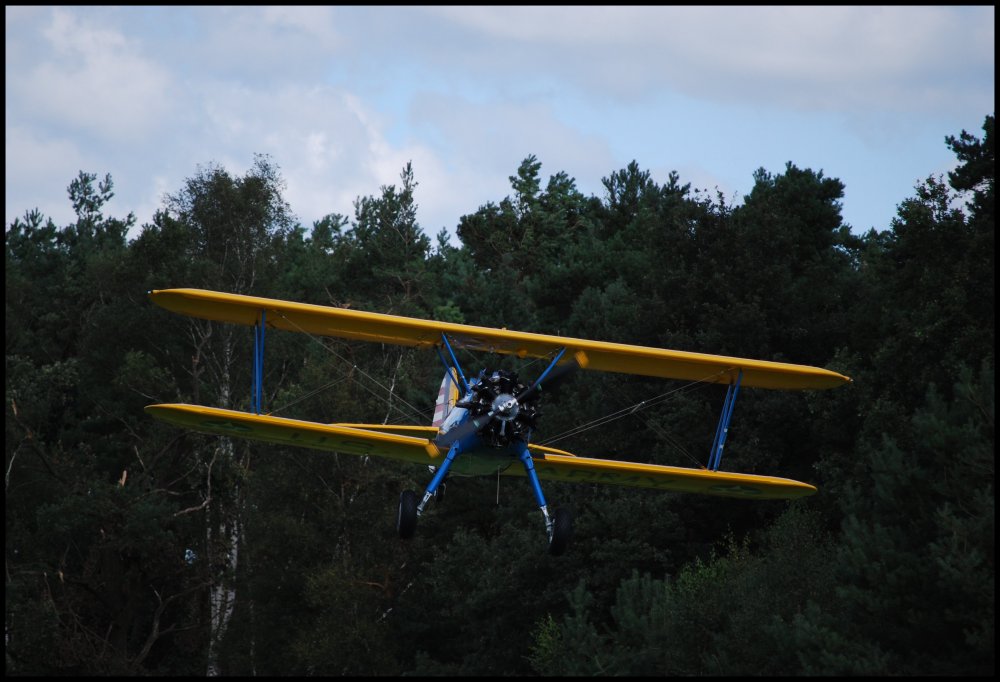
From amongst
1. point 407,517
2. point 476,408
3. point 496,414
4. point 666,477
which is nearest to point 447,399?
point 476,408

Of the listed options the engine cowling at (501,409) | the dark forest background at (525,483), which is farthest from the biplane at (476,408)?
the dark forest background at (525,483)

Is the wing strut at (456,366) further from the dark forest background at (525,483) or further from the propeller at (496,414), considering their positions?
the dark forest background at (525,483)

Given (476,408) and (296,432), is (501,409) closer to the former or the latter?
(476,408)

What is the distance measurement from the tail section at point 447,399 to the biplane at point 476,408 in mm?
20

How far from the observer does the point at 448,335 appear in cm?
1658

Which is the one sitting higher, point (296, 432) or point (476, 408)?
point (476, 408)

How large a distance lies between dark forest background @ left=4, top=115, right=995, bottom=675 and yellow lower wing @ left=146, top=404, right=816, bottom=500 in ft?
9.78

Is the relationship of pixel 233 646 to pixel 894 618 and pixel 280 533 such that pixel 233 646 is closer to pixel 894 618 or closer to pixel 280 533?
pixel 280 533

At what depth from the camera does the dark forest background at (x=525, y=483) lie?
21.2m

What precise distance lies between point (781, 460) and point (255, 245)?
16553 millimetres

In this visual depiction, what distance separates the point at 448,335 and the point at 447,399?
811 mm

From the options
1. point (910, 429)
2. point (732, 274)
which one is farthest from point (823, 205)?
point (910, 429)

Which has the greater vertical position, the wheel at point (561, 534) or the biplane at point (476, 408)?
the biplane at point (476, 408)

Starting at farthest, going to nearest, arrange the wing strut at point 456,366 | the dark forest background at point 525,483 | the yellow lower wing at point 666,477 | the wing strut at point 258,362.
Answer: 1. the dark forest background at point 525,483
2. the yellow lower wing at point 666,477
3. the wing strut at point 258,362
4. the wing strut at point 456,366
